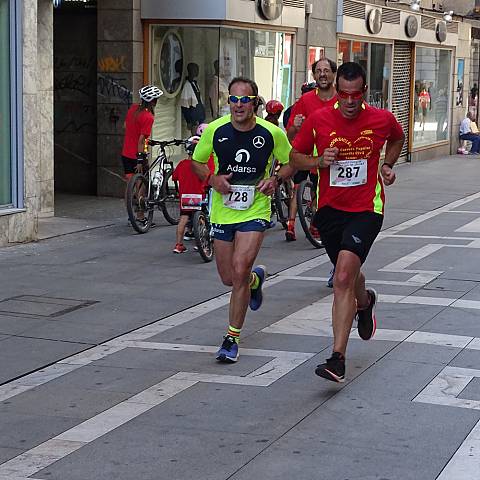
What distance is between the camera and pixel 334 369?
22.0 ft

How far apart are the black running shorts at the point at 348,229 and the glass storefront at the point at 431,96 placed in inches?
844

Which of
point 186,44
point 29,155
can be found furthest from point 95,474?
point 186,44

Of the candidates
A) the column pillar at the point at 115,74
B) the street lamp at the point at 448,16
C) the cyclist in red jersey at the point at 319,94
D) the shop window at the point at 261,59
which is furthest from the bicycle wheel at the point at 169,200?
the street lamp at the point at 448,16

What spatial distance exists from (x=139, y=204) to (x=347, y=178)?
277 inches

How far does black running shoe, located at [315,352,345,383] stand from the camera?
6699 mm

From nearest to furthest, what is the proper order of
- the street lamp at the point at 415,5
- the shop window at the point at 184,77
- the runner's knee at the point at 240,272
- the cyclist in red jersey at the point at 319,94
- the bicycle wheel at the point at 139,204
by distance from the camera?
the runner's knee at the point at 240,272 < the cyclist in red jersey at the point at 319,94 < the bicycle wheel at the point at 139,204 < the shop window at the point at 184,77 < the street lamp at the point at 415,5

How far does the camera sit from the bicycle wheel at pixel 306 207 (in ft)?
42.0

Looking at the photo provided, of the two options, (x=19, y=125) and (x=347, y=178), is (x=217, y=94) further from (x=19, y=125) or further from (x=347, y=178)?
(x=347, y=178)

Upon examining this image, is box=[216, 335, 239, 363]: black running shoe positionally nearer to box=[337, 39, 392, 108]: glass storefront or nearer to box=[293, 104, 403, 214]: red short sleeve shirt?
box=[293, 104, 403, 214]: red short sleeve shirt

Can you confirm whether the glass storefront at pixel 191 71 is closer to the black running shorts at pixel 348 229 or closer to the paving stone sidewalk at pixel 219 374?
the paving stone sidewalk at pixel 219 374

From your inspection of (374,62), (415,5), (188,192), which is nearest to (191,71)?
(188,192)

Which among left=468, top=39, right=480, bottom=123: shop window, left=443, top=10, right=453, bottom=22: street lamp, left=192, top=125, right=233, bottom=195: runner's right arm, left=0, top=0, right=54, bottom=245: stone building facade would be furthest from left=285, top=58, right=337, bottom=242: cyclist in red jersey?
left=468, top=39, right=480, bottom=123: shop window

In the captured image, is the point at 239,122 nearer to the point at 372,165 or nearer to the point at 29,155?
the point at 372,165

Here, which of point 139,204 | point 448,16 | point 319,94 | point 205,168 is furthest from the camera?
point 448,16
